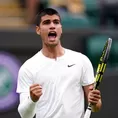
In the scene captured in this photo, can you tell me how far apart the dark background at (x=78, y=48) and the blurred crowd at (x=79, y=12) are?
98cm

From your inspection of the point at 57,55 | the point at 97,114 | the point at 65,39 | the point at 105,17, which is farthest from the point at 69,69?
the point at 105,17

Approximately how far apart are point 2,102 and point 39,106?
4020 millimetres

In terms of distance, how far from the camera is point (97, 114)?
9.34 meters

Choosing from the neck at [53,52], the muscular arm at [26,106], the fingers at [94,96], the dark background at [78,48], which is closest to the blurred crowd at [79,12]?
the dark background at [78,48]

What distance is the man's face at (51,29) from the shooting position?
537cm

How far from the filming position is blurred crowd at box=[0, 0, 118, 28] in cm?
1142

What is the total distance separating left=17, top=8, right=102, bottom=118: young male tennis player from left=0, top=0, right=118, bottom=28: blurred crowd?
5.80 m

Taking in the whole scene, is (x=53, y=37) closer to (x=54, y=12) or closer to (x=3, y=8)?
(x=54, y=12)

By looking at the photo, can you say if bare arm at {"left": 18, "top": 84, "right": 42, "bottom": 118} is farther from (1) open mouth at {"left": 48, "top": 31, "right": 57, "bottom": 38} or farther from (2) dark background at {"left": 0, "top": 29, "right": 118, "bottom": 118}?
(2) dark background at {"left": 0, "top": 29, "right": 118, "bottom": 118}

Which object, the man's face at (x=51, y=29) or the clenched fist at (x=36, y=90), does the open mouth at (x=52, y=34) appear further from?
the clenched fist at (x=36, y=90)

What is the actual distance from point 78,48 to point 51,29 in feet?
15.7

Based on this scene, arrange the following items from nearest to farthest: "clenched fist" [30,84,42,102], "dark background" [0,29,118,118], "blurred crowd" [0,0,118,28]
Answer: "clenched fist" [30,84,42,102]
"dark background" [0,29,118,118]
"blurred crowd" [0,0,118,28]

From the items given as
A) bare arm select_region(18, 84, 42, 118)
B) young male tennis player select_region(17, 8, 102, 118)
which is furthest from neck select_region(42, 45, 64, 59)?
bare arm select_region(18, 84, 42, 118)

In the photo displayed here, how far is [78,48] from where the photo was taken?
10.2 m
